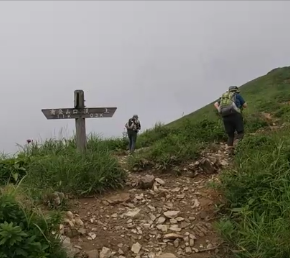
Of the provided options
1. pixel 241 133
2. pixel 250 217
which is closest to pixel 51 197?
pixel 250 217

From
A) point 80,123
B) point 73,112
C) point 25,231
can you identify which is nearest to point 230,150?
point 80,123

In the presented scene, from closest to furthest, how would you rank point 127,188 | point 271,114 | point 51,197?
1. point 51,197
2. point 127,188
3. point 271,114

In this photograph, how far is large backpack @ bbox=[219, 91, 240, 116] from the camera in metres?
8.38

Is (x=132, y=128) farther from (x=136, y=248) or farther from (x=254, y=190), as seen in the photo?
(x=136, y=248)

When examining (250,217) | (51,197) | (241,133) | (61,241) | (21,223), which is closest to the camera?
(21,223)

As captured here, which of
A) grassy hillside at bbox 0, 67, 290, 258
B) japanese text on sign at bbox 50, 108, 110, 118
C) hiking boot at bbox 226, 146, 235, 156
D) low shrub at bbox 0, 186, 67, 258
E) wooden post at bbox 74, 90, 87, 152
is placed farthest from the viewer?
hiking boot at bbox 226, 146, 235, 156

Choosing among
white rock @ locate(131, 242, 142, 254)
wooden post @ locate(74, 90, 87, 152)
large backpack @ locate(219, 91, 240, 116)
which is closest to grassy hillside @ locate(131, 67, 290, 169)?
large backpack @ locate(219, 91, 240, 116)

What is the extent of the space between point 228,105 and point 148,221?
3.58m

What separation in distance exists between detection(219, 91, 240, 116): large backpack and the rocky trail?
1.84 m

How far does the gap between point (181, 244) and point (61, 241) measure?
4.68 ft

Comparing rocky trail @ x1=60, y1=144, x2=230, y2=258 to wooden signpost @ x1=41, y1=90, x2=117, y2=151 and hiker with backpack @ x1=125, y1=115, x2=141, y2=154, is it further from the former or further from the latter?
hiker with backpack @ x1=125, y1=115, x2=141, y2=154

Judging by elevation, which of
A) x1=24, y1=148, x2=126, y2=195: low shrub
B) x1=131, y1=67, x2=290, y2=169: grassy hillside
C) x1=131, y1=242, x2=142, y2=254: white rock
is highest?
x1=131, y1=67, x2=290, y2=169: grassy hillside

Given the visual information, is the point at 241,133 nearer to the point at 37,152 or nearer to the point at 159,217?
the point at 159,217

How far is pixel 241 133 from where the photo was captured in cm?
862
